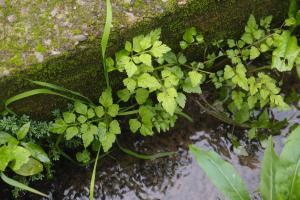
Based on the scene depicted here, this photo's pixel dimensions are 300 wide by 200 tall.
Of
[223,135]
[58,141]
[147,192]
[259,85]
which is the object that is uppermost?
[259,85]

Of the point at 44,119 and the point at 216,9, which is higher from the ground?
the point at 216,9

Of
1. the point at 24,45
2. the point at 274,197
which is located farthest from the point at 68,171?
the point at 274,197

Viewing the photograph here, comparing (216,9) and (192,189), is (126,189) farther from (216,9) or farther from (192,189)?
(216,9)

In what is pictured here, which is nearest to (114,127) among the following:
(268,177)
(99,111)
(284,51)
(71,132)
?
(99,111)

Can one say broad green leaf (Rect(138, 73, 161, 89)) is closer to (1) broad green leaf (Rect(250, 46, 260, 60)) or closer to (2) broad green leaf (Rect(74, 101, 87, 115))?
(2) broad green leaf (Rect(74, 101, 87, 115))

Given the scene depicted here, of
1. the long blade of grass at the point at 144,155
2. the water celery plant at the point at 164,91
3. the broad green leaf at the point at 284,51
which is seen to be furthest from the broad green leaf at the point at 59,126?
the broad green leaf at the point at 284,51

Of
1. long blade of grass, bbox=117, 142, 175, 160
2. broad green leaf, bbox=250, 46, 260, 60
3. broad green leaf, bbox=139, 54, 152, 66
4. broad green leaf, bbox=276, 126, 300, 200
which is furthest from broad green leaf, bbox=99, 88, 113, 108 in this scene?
broad green leaf, bbox=276, 126, 300, 200
